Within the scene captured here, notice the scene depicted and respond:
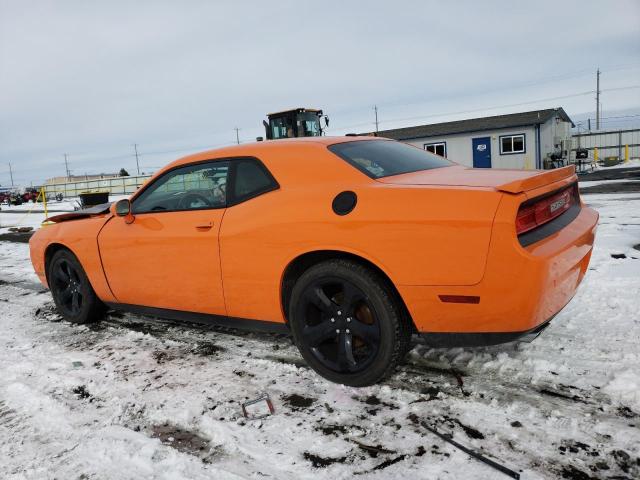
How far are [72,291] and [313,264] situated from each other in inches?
110

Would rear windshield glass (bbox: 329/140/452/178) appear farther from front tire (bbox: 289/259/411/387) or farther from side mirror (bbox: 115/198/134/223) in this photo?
side mirror (bbox: 115/198/134/223)

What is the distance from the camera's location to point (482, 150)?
970 inches

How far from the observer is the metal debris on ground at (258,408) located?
2.52 metres

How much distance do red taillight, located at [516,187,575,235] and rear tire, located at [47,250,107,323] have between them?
3665mm

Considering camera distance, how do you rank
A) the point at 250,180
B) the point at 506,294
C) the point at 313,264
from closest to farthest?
1. the point at 506,294
2. the point at 313,264
3. the point at 250,180

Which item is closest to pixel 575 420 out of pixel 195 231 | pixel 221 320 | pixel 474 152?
pixel 221 320

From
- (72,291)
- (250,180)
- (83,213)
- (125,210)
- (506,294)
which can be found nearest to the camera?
(506,294)

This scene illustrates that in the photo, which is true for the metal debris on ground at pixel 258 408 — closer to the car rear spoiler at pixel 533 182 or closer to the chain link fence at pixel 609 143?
the car rear spoiler at pixel 533 182

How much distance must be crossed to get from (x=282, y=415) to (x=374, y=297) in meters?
0.80

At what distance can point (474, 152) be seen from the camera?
81.6 ft

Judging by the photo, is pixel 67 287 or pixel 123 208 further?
pixel 67 287

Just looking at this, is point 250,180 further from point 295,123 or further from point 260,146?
point 295,123

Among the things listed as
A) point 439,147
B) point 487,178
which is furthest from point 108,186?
point 487,178

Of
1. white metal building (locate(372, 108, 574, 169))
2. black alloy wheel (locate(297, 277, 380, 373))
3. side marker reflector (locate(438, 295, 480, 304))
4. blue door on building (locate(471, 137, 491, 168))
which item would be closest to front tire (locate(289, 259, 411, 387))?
black alloy wheel (locate(297, 277, 380, 373))
